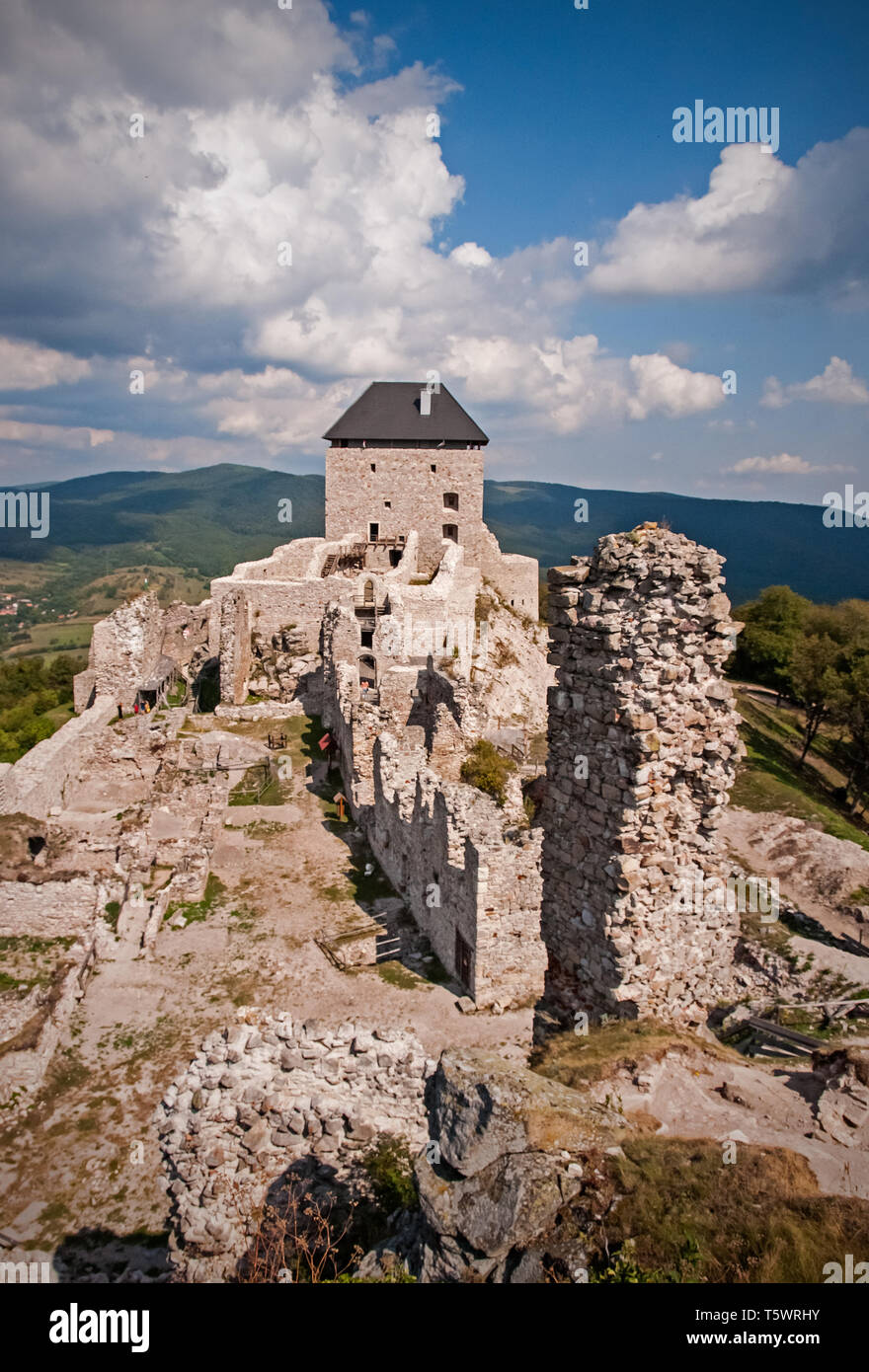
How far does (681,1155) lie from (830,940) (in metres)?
11.5

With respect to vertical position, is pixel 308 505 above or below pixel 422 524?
above

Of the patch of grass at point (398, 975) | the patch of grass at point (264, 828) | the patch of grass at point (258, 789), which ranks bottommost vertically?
the patch of grass at point (398, 975)

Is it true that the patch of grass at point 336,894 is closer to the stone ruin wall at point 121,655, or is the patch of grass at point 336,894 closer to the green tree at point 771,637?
the stone ruin wall at point 121,655

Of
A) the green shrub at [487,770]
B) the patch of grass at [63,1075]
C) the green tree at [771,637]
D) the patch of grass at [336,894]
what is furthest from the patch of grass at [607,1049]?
the green tree at [771,637]

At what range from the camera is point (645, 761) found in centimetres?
534

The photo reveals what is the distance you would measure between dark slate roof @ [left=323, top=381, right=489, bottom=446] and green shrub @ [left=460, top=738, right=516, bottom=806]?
18624 mm

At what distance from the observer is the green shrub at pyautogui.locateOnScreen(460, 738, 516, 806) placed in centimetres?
1349

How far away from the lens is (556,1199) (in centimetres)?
362

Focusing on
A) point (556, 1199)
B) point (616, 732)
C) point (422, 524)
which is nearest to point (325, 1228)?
point (556, 1199)

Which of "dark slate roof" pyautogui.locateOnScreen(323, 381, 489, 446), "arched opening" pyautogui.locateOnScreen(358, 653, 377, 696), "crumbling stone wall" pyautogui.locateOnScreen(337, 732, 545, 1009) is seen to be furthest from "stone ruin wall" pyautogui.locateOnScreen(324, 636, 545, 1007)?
"dark slate roof" pyautogui.locateOnScreen(323, 381, 489, 446)

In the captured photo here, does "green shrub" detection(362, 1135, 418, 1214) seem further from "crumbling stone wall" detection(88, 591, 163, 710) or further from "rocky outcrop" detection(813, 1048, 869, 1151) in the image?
"crumbling stone wall" detection(88, 591, 163, 710)

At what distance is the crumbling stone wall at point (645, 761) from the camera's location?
5289 mm

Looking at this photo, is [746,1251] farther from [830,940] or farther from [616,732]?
[830,940]

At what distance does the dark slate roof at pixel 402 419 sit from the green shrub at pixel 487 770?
18624mm
